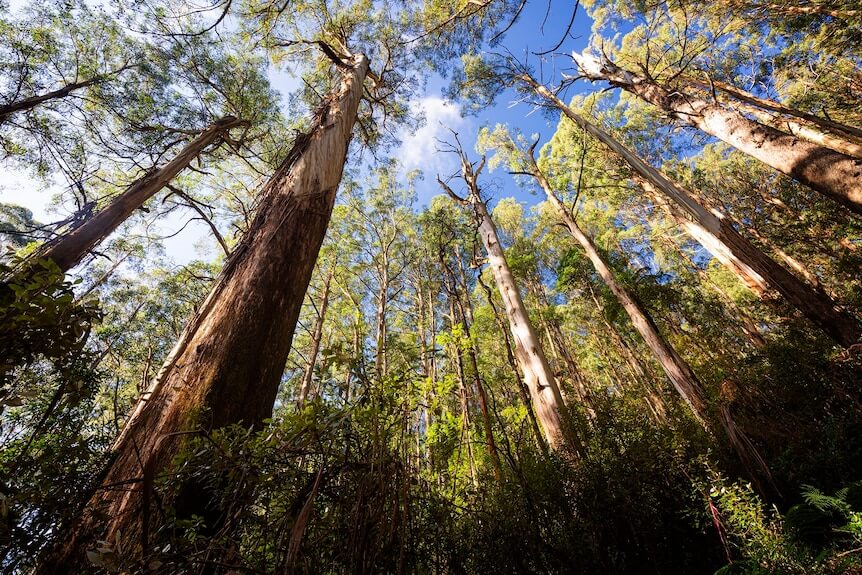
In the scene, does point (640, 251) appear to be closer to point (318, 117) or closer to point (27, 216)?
point (318, 117)

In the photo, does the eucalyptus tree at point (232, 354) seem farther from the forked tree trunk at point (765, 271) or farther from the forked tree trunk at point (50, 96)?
the forked tree trunk at point (50, 96)

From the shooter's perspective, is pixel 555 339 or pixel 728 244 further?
pixel 555 339

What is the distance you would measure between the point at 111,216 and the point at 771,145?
8.04m

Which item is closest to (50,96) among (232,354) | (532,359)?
(232,354)

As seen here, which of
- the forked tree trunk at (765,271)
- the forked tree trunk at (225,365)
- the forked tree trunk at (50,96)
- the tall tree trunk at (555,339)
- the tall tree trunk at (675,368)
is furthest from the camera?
the tall tree trunk at (555,339)

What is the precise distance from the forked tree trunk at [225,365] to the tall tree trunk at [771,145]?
14.4 feet

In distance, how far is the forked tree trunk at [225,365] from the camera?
1.02 m

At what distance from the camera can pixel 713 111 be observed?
4891 millimetres

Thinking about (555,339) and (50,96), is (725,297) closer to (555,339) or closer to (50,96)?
(555,339)

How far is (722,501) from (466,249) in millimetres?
12219

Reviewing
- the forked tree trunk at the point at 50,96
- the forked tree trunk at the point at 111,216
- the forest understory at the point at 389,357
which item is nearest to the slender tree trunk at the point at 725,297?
the forest understory at the point at 389,357

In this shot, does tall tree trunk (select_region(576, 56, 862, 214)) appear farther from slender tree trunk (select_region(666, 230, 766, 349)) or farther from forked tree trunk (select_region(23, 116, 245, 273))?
slender tree trunk (select_region(666, 230, 766, 349))

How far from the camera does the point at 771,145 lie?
12.7 ft

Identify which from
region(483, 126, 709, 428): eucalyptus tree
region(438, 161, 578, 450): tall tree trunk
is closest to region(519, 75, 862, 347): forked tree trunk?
region(483, 126, 709, 428): eucalyptus tree
